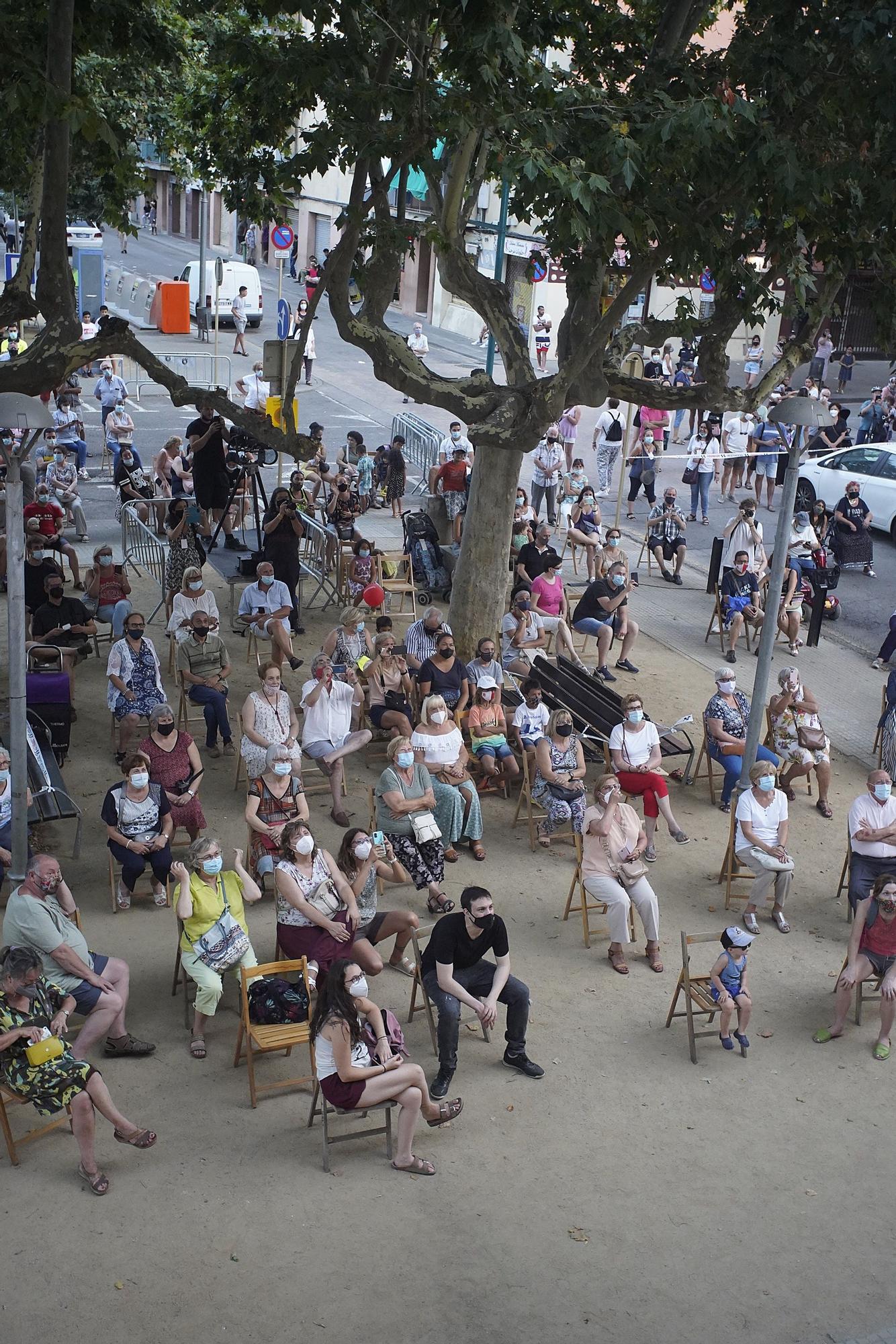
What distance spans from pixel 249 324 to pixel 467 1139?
113 feet

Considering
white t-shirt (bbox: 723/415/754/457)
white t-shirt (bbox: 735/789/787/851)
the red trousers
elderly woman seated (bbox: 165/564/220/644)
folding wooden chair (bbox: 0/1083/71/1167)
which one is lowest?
folding wooden chair (bbox: 0/1083/71/1167)

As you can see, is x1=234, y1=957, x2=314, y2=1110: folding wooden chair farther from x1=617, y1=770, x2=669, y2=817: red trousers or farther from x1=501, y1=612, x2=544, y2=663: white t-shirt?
x1=501, y1=612, x2=544, y2=663: white t-shirt

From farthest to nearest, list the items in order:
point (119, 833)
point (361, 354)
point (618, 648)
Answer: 1. point (361, 354)
2. point (618, 648)
3. point (119, 833)

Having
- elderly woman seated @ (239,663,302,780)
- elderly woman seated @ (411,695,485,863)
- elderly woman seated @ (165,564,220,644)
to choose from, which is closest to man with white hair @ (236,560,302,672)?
elderly woman seated @ (165,564,220,644)

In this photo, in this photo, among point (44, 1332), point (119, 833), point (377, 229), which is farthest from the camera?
point (377, 229)

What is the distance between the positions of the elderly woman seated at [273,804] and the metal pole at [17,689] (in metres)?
1.46

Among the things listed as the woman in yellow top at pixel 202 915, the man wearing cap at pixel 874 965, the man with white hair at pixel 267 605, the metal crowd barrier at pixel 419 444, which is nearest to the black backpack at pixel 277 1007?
the woman in yellow top at pixel 202 915

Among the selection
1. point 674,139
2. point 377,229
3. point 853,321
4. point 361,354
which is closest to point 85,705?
point 377,229

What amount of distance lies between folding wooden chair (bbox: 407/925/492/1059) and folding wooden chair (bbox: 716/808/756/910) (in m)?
2.38

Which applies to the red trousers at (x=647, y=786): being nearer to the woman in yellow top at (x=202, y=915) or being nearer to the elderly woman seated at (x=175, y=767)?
the elderly woman seated at (x=175, y=767)

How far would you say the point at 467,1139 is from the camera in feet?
24.1

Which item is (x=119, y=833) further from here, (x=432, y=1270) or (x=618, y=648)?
(x=618, y=648)

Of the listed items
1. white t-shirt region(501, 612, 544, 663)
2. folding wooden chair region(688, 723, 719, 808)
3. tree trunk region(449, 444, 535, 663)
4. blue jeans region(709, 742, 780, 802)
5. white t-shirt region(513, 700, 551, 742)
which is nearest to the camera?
white t-shirt region(513, 700, 551, 742)

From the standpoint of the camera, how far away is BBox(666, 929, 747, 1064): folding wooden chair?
8188mm
